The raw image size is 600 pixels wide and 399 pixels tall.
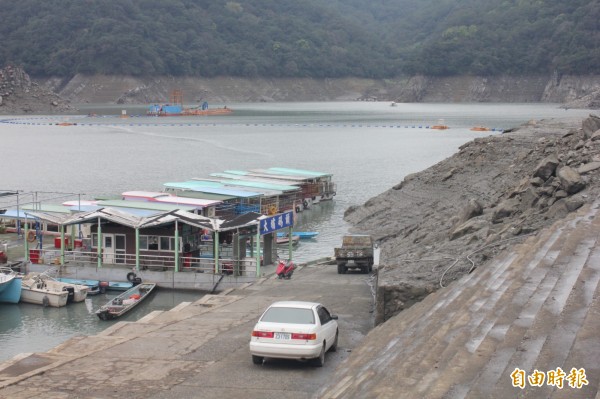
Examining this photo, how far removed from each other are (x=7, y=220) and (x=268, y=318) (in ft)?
109

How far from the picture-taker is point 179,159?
332 ft

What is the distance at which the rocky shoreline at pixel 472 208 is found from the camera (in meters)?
18.9

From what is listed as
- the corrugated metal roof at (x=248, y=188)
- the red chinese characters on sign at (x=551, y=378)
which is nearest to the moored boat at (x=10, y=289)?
the corrugated metal roof at (x=248, y=188)

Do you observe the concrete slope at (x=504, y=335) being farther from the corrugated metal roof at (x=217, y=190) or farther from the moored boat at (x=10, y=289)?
the corrugated metal roof at (x=217, y=190)

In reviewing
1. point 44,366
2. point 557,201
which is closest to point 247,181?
point 557,201

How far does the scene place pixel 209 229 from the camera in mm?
31188

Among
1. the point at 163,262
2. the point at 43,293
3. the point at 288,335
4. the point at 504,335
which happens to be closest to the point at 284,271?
the point at 163,262

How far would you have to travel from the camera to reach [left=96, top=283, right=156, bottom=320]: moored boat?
27.4m

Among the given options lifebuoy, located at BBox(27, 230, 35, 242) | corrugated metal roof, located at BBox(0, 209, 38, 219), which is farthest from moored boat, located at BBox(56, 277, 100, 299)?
corrugated metal roof, located at BBox(0, 209, 38, 219)

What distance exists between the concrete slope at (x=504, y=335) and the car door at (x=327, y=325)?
626 millimetres

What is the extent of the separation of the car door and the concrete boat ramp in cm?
41

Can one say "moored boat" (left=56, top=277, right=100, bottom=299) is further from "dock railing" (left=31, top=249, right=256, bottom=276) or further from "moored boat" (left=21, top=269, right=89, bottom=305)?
"dock railing" (left=31, top=249, right=256, bottom=276)

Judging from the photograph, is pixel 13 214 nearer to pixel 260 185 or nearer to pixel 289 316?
pixel 260 185

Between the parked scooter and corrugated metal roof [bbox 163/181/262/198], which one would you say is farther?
corrugated metal roof [bbox 163/181/262/198]
